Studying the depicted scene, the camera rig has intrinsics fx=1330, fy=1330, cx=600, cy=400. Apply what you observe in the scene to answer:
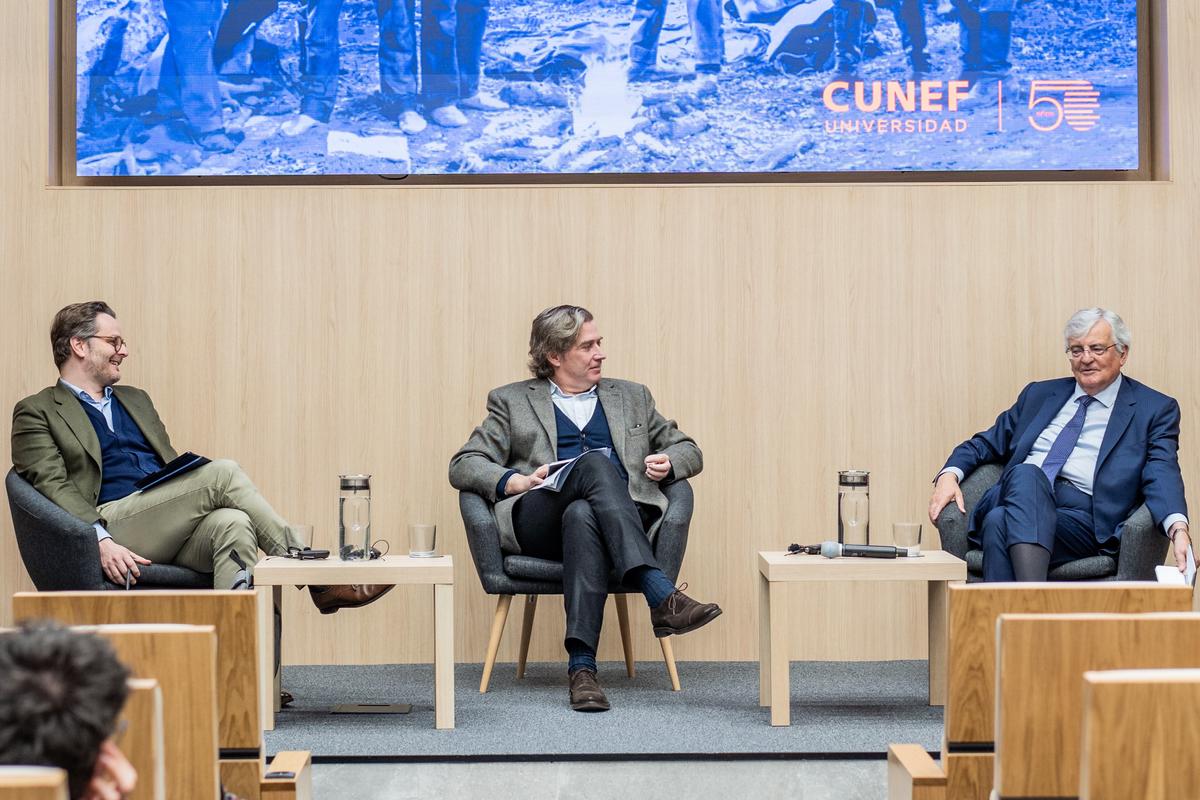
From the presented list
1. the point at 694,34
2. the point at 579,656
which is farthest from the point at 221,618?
the point at 694,34

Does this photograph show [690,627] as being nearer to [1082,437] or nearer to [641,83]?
[1082,437]

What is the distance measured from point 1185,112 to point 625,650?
9.27 feet

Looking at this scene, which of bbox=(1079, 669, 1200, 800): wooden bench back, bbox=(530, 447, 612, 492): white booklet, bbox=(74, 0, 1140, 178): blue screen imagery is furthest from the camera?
bbox=(74, 0, 1140, 178): blue screen imagery

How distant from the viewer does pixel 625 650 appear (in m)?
4.41

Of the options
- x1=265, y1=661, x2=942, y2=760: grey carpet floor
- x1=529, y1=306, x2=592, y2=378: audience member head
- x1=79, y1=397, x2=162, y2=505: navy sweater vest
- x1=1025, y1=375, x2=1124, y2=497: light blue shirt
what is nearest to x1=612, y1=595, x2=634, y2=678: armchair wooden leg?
x1=265, y1=661, x2=942, y2=760: grey carpet floor

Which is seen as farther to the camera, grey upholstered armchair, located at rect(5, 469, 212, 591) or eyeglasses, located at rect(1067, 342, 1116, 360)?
eyeglasses, located at rect(1067, 342, 1116, 360)

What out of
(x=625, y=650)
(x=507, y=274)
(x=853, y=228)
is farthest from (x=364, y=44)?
(x=625, y=650)

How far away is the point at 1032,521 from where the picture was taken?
12.8ft

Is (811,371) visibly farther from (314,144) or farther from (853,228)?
(314,144)

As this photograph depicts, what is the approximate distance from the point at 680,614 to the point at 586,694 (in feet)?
1.17

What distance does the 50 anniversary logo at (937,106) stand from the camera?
4.96m

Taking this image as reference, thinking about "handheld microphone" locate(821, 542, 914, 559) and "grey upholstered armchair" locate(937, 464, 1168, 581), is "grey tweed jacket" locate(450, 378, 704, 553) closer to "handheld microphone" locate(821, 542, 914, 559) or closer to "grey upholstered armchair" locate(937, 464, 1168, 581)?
"handheld microphone" locate(821, 542, 914, 559)

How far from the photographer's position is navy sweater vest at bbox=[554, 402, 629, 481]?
4473 millimetres

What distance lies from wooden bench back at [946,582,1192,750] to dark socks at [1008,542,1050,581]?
5.36 ft
